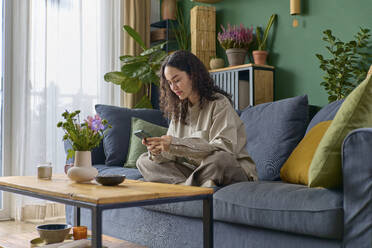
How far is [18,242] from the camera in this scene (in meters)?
1.79

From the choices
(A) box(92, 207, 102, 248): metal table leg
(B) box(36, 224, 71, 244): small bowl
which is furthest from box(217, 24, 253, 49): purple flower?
(A) box(92, 207, 102, 248): metal table leg

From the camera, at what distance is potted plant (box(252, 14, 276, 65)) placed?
3.57 m

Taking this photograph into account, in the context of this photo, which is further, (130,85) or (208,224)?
(130,85)

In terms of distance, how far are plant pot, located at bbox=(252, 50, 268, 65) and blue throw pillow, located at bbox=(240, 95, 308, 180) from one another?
42.1 inches

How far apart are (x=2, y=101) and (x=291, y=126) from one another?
8.11ft

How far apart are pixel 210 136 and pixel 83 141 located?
63cm

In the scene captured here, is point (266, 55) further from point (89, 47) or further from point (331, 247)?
point (331, 247)

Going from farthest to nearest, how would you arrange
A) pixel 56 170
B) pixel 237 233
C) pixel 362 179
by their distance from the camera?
pixel 56 170 → pixel 237 233 → pixel 362 179

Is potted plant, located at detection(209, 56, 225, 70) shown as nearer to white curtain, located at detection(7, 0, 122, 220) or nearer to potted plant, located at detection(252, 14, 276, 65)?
potted plant, located at detection(252, 14, 276, 65)

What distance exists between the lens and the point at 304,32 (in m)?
3.42

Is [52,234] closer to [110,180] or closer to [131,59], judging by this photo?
[110,180]

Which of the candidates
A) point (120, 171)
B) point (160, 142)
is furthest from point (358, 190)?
point (120, 171)

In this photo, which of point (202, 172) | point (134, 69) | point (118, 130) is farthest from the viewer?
point (134, 69)

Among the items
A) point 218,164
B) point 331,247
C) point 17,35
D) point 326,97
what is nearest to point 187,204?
point 218,164
